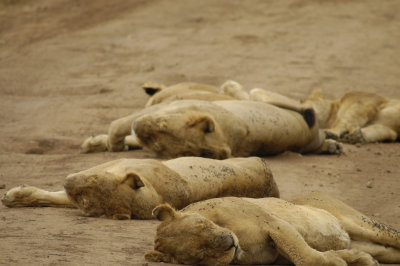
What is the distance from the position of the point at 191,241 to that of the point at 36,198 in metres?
2.22

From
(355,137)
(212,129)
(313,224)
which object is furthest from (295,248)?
(355,137)

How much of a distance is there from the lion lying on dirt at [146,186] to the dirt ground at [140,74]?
0.54 ft

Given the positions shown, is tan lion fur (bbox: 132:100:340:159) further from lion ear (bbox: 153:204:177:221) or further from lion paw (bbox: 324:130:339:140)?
lion ear (bbox: 153:204:177:221)

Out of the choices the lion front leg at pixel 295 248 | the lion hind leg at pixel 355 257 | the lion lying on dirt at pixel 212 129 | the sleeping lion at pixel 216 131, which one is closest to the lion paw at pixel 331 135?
the sleeping lion at pixel 216 131

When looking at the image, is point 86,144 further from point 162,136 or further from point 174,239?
point 174,239

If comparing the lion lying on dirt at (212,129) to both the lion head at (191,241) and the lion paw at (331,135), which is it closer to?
the lion paw at (331,135)

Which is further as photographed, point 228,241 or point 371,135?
point 371,135

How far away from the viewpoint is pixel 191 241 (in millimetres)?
4512

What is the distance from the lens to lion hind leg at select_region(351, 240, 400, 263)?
5480mm

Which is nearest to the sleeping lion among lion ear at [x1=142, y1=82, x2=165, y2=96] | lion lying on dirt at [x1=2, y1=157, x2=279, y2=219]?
lion lying on dirt at [x1=2, y1=157, x2=279, y2=219]

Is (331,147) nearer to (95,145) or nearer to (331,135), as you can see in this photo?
(331,135)

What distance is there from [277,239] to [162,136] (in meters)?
3.56

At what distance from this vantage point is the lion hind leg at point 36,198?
20.7 feet

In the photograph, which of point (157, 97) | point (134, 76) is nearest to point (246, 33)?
point (134, 76)
